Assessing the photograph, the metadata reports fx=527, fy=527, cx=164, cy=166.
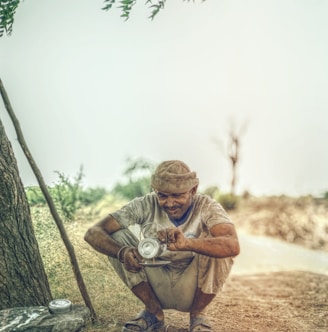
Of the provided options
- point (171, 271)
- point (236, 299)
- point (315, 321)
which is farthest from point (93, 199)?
point (171, 271)

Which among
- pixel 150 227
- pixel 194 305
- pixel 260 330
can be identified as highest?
pixel 150 227

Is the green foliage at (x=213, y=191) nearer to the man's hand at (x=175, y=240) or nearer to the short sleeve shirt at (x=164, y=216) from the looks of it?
the short sleeve shirt at (x=164, y=216)

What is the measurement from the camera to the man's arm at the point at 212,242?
11.7 feet

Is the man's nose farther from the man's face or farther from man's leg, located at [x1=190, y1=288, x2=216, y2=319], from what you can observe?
man's leg, located at [x1=190, y1=288, x2=216, y2=319]

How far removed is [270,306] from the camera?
242 inches

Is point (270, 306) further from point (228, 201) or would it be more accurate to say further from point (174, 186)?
point (228, 201)

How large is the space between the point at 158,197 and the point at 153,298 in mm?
832

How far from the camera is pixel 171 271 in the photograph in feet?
13.5

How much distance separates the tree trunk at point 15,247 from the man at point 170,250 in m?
0.71

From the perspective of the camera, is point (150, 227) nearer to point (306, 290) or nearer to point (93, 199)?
point (306, 290)

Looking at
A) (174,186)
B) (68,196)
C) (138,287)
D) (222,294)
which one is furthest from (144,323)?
(68,196)

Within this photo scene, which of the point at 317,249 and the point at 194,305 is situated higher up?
the point at 194,305

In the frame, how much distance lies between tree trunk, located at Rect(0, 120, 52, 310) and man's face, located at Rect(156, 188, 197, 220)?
4.05ft

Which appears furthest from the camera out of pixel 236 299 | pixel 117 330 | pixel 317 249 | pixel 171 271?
pixel 317 249
